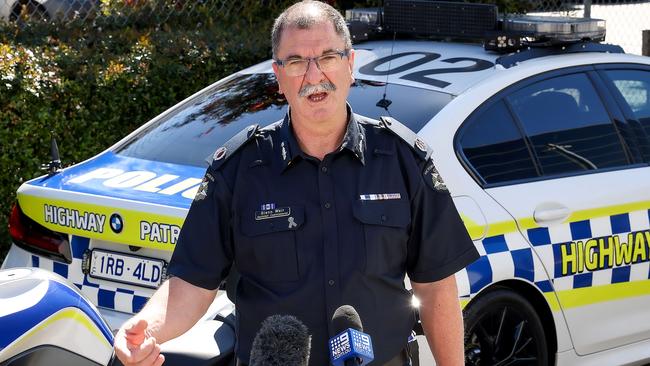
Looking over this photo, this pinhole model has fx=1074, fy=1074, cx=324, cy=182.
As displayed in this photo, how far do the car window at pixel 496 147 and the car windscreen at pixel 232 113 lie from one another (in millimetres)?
172

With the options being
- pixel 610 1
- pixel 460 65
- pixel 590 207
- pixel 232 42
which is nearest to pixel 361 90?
pixel 460 65

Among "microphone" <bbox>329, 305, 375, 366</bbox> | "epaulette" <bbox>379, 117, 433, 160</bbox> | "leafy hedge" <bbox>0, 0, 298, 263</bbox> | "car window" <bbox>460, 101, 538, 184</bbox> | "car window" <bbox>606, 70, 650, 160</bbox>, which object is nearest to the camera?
"microphone" <bbox>329, 305, 375, 366</bbox>

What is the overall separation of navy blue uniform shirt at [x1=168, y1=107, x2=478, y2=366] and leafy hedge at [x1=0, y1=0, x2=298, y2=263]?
12.0ft

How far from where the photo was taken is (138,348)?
2.08 m

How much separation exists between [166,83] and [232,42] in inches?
28.8

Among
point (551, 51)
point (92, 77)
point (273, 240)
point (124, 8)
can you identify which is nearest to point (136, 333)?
point (273, 240)

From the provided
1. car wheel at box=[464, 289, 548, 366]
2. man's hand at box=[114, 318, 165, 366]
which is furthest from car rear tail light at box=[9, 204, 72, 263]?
man's hand at box=[114, 318, 165, 366]

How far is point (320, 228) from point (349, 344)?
2.44ft

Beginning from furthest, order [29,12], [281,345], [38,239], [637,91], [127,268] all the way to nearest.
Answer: [29,12] < [637,91] < [38,239] < [127,268] < [281,345]

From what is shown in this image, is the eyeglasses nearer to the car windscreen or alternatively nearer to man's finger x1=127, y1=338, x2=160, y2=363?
man's finger x1=127, y1=338, x2=160, y2=363

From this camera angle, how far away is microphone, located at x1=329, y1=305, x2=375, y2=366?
1.82 metres

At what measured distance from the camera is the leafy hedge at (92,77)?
6012mm

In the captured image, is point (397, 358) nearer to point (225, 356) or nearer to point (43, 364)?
point (225, 356)

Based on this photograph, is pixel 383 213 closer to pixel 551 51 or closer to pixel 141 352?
pixel 141 352
